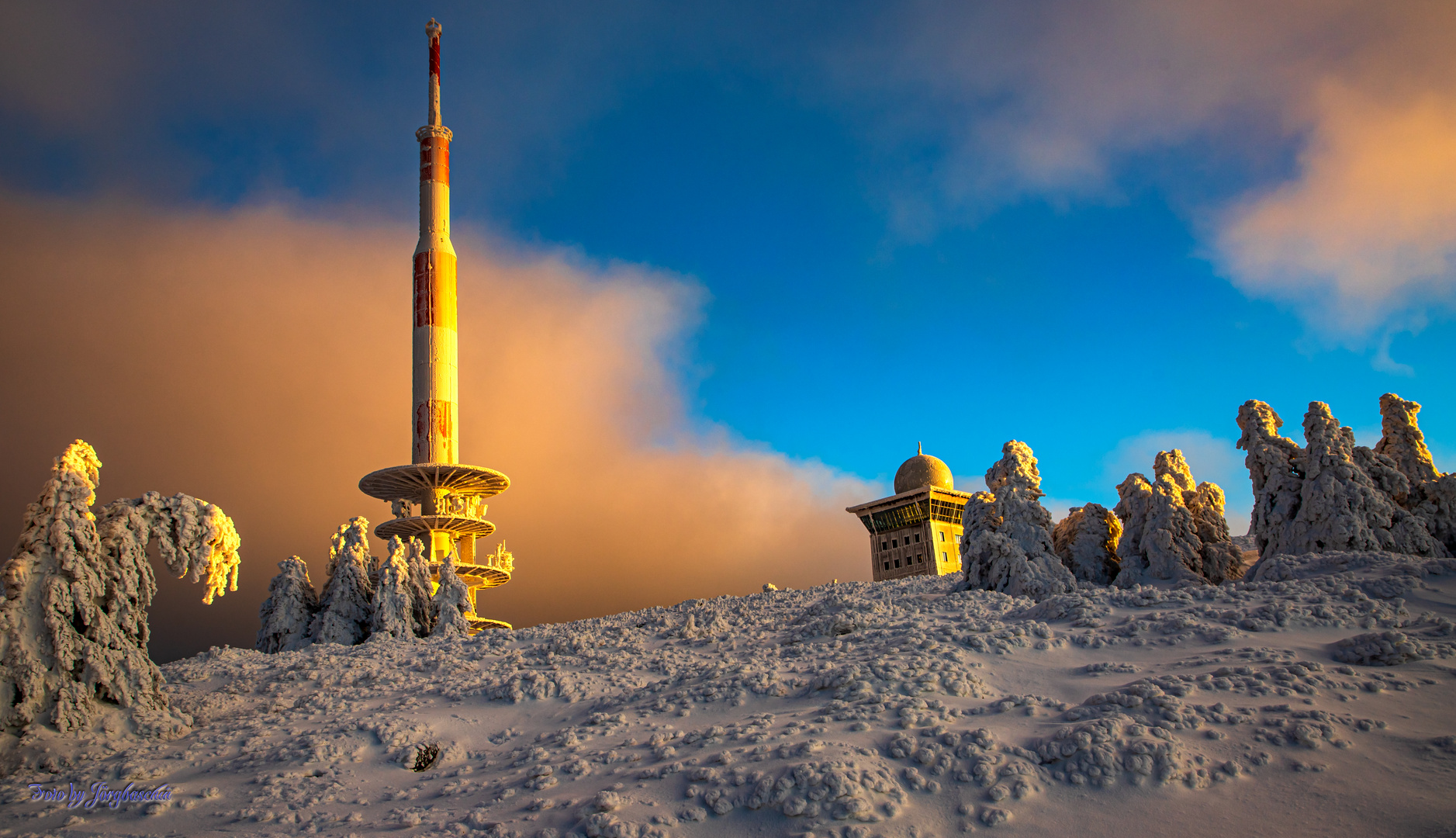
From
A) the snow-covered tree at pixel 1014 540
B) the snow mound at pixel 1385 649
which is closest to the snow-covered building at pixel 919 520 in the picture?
the snow-covered tree at pixel 1014 540

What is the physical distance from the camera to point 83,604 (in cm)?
1630

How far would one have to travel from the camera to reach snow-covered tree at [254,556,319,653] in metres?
31.5

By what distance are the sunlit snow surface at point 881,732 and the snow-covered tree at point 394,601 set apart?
893cm

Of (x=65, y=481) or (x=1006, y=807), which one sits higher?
(x=65, y=481)

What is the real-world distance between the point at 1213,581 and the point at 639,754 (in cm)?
2369

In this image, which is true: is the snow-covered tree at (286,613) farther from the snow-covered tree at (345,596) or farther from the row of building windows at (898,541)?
the row of building windows at (898,541)

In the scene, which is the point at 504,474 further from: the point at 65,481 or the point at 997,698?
the point at 997,698

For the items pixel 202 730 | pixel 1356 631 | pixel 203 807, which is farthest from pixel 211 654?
pixel 1356 631

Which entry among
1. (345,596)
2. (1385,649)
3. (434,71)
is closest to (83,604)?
(345,596)

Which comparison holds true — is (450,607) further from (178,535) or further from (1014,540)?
(1014,540)

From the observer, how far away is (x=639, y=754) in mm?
12750

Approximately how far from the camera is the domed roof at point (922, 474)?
75.1 metres

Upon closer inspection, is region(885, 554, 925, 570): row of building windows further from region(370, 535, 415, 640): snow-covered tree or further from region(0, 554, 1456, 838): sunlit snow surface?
region(0, 554, 1456, 838): sunlit snow surface

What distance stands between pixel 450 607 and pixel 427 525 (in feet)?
87.9
